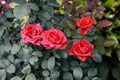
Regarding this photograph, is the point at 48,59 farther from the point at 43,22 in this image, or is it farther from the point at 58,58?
the point at 43,22

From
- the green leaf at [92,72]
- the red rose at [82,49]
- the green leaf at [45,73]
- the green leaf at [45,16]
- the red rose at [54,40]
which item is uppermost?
the green leaf at [45,16]

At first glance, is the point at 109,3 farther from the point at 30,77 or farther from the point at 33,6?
the point at 30,77

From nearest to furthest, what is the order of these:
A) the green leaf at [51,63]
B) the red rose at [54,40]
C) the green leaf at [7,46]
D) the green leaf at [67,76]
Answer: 1. the red rose at [54,40]
2. the green leaf at [51,63]
3. the green leaf at [67,76]
4. the green leaf at [7,46]

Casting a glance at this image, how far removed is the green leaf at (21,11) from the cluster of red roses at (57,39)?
0.37ft

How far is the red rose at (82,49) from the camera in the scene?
1.89 meters

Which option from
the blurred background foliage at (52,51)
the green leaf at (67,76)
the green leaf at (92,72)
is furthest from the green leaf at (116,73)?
the green leaf at (67,76)

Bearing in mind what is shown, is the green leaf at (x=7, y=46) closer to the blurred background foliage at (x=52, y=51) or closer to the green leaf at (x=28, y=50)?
the blurred background foliage at (x=52, y=51)

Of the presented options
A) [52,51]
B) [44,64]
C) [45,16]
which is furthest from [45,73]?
[45,16]

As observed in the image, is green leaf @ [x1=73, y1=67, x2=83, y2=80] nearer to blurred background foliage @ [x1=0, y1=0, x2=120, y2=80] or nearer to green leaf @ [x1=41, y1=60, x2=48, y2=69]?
blurred background foliage @ [x1=0, y1=0, x2=120, y2=80]

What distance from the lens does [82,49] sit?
6.22 feet

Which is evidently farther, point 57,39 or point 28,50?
point 28,50

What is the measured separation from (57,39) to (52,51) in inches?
7.1

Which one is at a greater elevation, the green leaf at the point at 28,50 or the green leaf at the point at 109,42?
the green leaf at the point at 28,50

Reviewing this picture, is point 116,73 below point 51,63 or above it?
below
